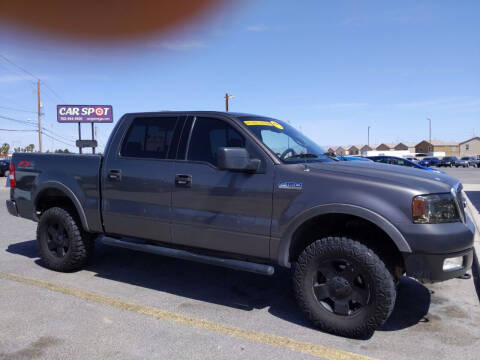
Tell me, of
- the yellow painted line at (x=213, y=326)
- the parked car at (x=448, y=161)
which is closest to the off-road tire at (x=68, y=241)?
the yellow painted line at (x=213, y=326)

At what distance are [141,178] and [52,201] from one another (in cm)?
185

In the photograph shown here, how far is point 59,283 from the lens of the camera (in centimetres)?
498

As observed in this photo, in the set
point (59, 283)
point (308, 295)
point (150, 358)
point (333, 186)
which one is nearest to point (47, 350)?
point (150, 358)

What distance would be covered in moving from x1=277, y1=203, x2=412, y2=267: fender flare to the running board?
187 millimetres

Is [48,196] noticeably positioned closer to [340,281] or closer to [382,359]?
[340,281]

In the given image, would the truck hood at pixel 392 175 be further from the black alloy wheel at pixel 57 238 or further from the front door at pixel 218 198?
the black alloy wheel at pixel 57 238

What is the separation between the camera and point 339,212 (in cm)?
354

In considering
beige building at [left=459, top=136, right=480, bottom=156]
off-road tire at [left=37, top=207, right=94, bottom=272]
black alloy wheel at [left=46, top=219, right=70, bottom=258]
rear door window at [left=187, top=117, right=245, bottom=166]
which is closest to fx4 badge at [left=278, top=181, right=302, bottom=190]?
rear door window at [left=187, top=117, right=245, bottom=166]

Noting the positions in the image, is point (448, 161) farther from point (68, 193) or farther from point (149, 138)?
point (68, 193)

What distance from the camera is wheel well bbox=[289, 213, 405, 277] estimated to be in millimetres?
3645

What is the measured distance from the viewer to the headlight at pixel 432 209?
131 inches

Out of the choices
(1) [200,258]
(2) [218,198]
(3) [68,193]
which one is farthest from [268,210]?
(3) [68,193]

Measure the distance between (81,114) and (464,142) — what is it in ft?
324

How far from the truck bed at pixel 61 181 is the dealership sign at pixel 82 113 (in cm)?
4379
